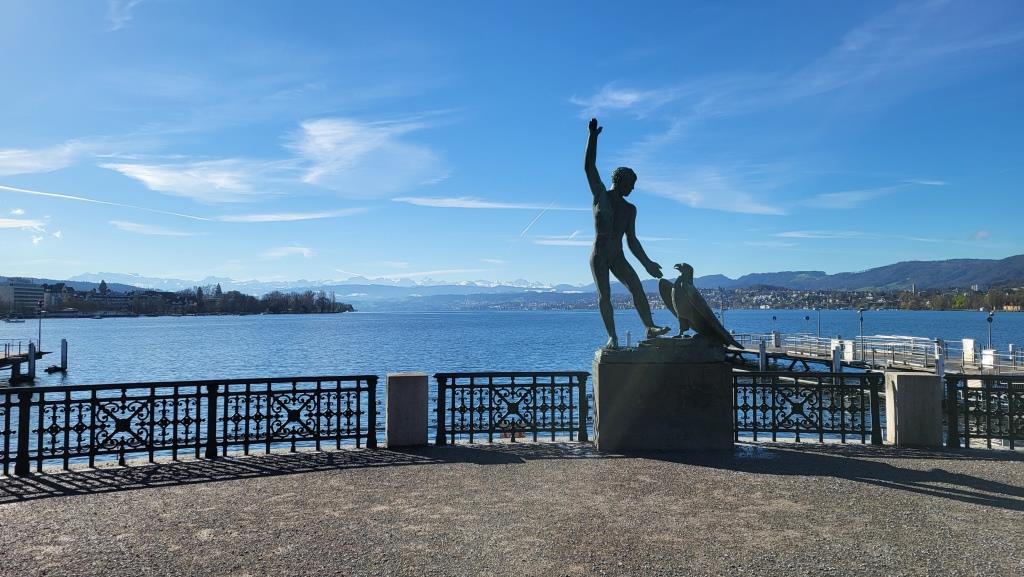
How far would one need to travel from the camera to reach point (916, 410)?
9188mm

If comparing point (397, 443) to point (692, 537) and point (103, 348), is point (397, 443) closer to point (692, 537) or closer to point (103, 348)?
point (692, 537)

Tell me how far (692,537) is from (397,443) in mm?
4878

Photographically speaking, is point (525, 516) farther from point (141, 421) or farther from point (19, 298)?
point (19, 298)

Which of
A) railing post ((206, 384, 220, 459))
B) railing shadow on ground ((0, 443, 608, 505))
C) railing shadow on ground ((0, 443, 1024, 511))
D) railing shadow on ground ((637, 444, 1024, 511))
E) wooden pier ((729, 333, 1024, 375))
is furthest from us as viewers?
wooden pier ((729, 333, 1024, 375))

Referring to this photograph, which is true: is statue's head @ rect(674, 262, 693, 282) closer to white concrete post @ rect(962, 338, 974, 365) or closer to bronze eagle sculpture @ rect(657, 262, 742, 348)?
bronze eagle sculpture @ rect(657, 262, 742, 348)

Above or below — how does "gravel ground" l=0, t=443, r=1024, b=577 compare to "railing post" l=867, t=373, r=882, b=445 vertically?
below

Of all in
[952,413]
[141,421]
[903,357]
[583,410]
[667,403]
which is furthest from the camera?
[903,357]

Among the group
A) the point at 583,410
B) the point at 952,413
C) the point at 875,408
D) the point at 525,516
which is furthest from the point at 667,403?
the point at 952,413

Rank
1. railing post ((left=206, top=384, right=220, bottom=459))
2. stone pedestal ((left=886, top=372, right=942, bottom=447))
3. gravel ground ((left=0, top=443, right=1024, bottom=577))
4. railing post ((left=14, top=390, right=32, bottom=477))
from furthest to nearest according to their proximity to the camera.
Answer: stone pedestal ((left=886, top=372, right=942, bottom=447)) → railing post ((left=206, top=384, right=220, bottom=459)) → railing post ((left=14, top=390, right=32, bottom=477)) → gravel ground ((left=0, top=443, right=1024, bottom=577))

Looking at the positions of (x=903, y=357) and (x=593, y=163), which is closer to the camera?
(x=593, y=163)

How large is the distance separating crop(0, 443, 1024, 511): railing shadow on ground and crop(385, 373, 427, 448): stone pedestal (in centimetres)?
24

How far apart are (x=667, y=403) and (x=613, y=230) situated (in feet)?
8.61

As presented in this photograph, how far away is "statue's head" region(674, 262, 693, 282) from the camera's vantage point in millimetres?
9320

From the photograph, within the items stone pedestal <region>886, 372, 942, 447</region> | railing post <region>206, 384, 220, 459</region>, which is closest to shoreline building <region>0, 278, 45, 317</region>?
railing post <region>206, 384, 220, 459</region>
